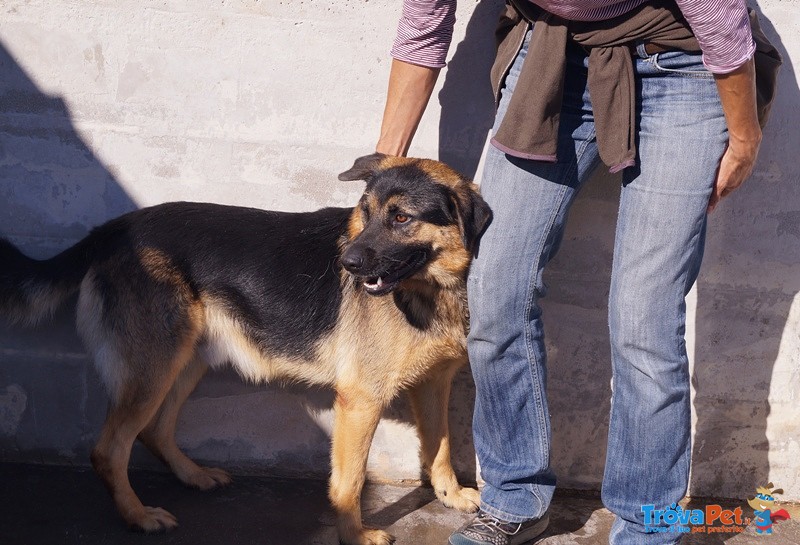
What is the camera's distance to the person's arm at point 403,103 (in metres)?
3.05

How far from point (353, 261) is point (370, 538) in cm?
115

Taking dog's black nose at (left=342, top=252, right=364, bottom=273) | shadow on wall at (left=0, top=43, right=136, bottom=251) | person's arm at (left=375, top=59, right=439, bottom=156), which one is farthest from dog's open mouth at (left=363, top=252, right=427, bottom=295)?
shadow on wall at (left=0, top=43, right=136, bottom=251)

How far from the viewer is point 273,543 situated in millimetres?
3156

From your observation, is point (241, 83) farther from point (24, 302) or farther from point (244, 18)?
point (24, 302)

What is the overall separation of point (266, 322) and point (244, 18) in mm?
1288

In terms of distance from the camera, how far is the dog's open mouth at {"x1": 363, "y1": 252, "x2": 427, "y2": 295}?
283 centimetres

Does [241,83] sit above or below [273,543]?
above

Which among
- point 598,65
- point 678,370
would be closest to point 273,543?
point 678,370

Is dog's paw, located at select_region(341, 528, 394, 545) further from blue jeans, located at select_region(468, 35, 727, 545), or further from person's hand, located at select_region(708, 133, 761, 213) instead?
person's hand, located at select_region(708, 133, 761, 213)

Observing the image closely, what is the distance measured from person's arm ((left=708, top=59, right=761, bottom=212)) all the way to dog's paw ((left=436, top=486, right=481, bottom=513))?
1.66 m

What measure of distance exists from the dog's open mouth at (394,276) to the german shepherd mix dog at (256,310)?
3 cm

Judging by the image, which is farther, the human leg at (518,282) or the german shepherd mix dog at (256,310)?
the german shepherd mix dog at (256,310)

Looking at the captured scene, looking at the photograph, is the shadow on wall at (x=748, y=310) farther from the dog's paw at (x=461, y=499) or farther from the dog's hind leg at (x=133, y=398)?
the dog's hind leg at (x=133, y=398)

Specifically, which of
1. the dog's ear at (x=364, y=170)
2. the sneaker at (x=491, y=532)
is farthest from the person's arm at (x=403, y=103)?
the sneaker at (x=491, y=532)
